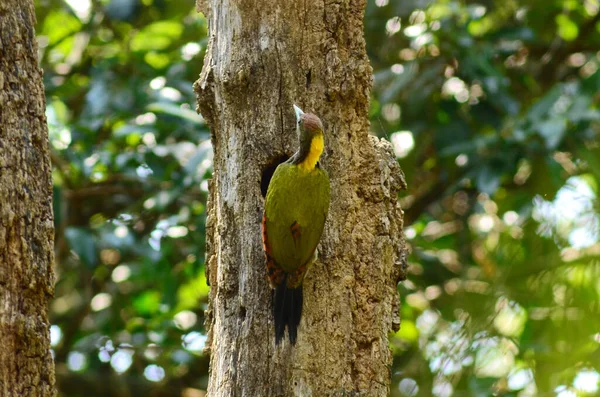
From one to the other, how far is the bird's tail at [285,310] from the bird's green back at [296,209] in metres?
0.12

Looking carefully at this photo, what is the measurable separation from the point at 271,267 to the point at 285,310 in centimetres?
18

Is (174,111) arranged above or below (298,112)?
above

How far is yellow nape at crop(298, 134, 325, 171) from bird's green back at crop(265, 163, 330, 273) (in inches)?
0.6

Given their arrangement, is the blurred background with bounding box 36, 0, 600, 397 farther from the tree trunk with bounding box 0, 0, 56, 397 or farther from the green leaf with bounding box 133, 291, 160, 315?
the tree trunk with bounding box 0, 0, 56, 397

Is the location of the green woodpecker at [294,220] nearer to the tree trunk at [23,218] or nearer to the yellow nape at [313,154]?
the yellow nape at [313,154]

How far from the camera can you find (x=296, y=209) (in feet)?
10.5

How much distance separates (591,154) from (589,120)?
307 cm

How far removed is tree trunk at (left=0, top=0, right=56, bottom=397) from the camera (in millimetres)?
2789

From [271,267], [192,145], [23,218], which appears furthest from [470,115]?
[23,218]

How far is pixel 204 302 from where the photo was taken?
5793 millimetres

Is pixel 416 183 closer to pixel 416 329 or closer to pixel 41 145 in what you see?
pixel 416 329

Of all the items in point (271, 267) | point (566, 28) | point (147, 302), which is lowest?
point (271, 267)

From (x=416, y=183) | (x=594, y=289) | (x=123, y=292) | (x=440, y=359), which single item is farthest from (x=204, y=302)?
(x=594, y=289)

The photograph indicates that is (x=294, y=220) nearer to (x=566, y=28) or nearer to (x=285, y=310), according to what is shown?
(x=285, y=310)
